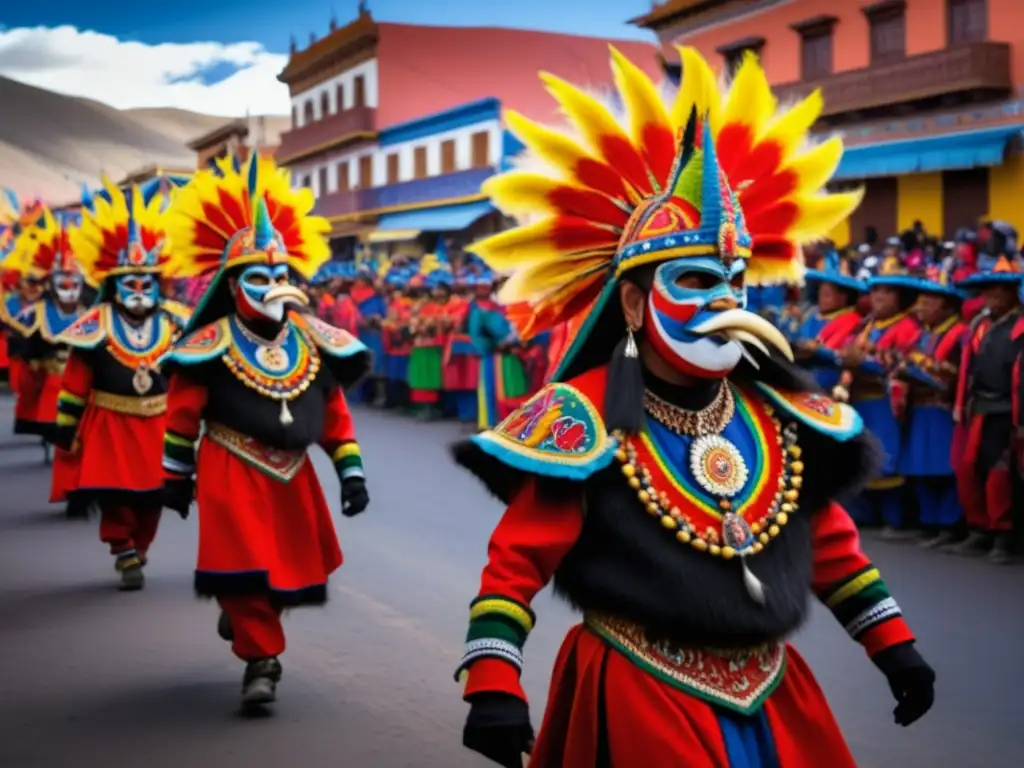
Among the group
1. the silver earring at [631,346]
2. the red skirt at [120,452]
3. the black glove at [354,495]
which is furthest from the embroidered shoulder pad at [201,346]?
the silver earring at [631,346]

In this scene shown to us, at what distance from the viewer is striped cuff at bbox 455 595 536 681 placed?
3.39 metres

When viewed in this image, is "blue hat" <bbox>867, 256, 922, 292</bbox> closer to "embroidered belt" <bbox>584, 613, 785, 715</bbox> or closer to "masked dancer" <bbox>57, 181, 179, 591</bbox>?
"masked dancer" <bbox>57, 181, 179, 591</bbox>

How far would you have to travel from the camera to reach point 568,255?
3.99m

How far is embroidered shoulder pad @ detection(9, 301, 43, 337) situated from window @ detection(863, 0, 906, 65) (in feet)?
52.0

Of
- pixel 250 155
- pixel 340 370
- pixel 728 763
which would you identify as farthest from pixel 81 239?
pixel 728 763

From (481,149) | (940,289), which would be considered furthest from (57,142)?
(940,289)

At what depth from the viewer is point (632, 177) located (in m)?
3.95

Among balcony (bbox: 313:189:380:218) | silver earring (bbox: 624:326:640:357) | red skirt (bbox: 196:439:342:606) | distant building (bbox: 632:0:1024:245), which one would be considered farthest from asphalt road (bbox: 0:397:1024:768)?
balcony (bbox: 313:189:380:218)

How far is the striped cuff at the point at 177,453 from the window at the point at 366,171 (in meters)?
41.8

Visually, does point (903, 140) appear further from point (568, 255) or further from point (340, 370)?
point (568, 255)

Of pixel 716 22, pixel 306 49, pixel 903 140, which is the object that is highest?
pixel 306 49

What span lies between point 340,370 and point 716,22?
961 inches

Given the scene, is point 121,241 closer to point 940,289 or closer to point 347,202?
point 940,289

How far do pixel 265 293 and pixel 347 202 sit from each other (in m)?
42.3
